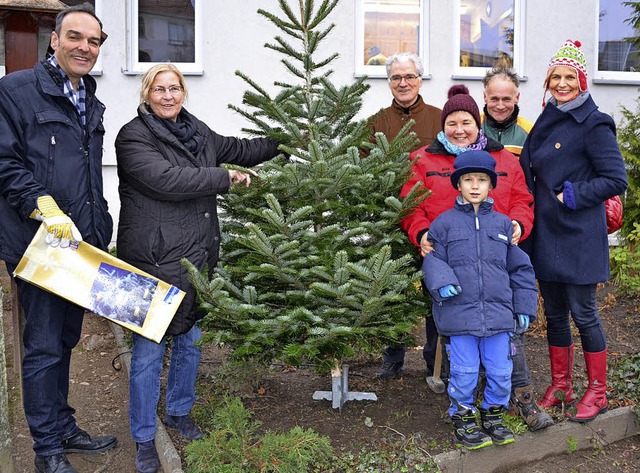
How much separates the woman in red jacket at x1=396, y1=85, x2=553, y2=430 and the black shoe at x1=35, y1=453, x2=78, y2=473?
2383 mm

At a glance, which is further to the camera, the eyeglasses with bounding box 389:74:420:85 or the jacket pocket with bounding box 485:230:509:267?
the eyeglasses with bounding box 389:74:420:85

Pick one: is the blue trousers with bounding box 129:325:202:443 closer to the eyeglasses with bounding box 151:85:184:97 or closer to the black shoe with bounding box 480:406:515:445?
the eyeglasses with bounding box 151:85:184:97

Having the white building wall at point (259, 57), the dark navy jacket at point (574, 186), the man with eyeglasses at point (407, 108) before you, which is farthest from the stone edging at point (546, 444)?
the white building wall at point (259, 57)

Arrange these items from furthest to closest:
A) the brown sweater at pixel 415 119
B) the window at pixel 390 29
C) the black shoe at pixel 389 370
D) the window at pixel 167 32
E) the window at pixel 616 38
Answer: the window at pixel 616 38
the window at pixel 390 29
the window at pixel 167 32
the black shoe at pixel 389 370
the brown sweater at pixel 415 119

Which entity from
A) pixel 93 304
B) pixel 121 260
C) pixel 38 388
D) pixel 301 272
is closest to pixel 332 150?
pixel 301 272

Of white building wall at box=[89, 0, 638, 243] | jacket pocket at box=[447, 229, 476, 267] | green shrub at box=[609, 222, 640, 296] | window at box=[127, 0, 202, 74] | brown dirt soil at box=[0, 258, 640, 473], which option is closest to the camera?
jacket pocket at box=[447, 229, 476, 267]

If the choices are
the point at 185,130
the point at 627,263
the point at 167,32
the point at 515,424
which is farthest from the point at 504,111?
the point at 167,32

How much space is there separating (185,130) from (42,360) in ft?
5.02

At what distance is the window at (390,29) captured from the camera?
30.9 feet

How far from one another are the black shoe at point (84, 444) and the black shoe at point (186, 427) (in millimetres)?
469

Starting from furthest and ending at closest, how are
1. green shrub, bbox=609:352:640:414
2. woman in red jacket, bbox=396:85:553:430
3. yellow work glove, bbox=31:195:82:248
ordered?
green shrub, bbox=609:352:640:414 → woman in red jacket, bbox=396:85:553:430 → yellow work glove, bbox=31:195:82:248

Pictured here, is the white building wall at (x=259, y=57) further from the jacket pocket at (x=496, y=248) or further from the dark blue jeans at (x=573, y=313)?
the jacket pocket at (x=496, y=248)

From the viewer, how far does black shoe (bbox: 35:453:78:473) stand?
11.7 feet

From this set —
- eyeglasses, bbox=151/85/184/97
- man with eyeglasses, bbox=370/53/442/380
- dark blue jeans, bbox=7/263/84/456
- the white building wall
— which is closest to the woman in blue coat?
man with eyeglasses, bbox=370/53/442/380
